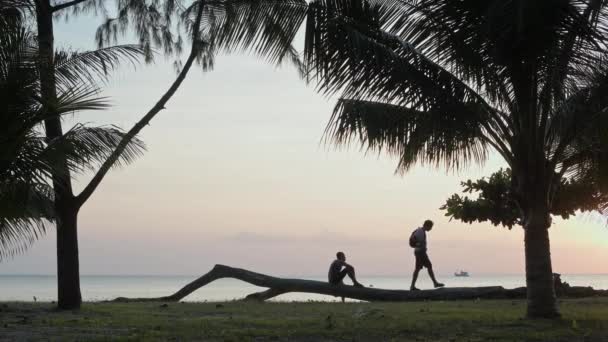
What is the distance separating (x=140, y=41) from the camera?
57.8 feet

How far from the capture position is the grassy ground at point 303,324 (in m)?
10.3

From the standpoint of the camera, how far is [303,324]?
11938mm

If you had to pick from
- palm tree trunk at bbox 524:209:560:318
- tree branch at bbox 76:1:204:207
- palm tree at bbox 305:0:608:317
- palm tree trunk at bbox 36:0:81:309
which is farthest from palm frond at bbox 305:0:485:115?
palm tree trunk at bbox 36:0:81:309

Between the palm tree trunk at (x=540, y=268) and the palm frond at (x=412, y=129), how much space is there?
5.24 ft

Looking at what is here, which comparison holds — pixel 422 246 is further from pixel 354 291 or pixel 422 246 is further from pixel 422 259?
pixel 354 291

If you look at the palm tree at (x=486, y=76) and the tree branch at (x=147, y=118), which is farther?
the tree branch at (x=147, y=118)

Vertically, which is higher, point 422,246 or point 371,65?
point 371,65

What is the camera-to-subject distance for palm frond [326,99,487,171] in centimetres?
1228

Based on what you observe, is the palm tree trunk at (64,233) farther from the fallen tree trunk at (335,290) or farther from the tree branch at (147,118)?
the fallen tree trunk at (335,290)

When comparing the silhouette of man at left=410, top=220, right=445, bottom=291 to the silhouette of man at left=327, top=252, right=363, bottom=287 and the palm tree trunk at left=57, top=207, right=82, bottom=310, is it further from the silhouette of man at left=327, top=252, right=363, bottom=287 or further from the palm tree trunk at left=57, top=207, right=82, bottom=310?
the palm tree trunk at left=57, top=207, right=82, bottom=310

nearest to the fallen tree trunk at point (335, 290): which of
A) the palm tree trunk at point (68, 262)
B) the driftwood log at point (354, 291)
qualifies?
the driftwood log at point (354, 291)

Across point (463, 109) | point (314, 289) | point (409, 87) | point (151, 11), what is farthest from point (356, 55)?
point (314, 289)

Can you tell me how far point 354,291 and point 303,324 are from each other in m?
7.01

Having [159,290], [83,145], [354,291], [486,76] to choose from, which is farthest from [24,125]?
[159,290]
